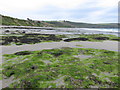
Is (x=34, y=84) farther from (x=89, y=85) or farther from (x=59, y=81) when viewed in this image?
(x=89, y=85)

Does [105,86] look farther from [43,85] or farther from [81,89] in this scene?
[43,85]

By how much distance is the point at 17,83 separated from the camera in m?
9.26

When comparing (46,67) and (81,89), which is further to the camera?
(46,67)

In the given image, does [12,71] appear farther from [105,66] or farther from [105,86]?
[105,66]

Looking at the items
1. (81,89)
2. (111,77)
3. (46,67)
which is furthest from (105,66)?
(46,67)

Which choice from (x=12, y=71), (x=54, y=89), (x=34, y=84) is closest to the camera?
(x=54, y=89)

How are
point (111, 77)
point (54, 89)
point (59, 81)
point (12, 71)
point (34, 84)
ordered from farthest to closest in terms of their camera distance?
point (12, 71) < point (111, 77) < point (59, 81) < point (34, 84) < point (54, 89)

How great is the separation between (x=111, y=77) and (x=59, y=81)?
16.6 feet

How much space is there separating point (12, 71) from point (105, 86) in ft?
29.4

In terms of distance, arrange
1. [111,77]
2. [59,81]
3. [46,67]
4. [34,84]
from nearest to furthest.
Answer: [34,84] < [59,81] < [111,77] < [46,67]

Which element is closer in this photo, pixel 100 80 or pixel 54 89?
pixel 54 89

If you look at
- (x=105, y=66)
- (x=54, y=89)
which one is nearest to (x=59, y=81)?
(x=54, y=89)

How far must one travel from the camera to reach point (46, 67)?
1262 centimetres

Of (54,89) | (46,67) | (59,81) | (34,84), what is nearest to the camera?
(54,89)
